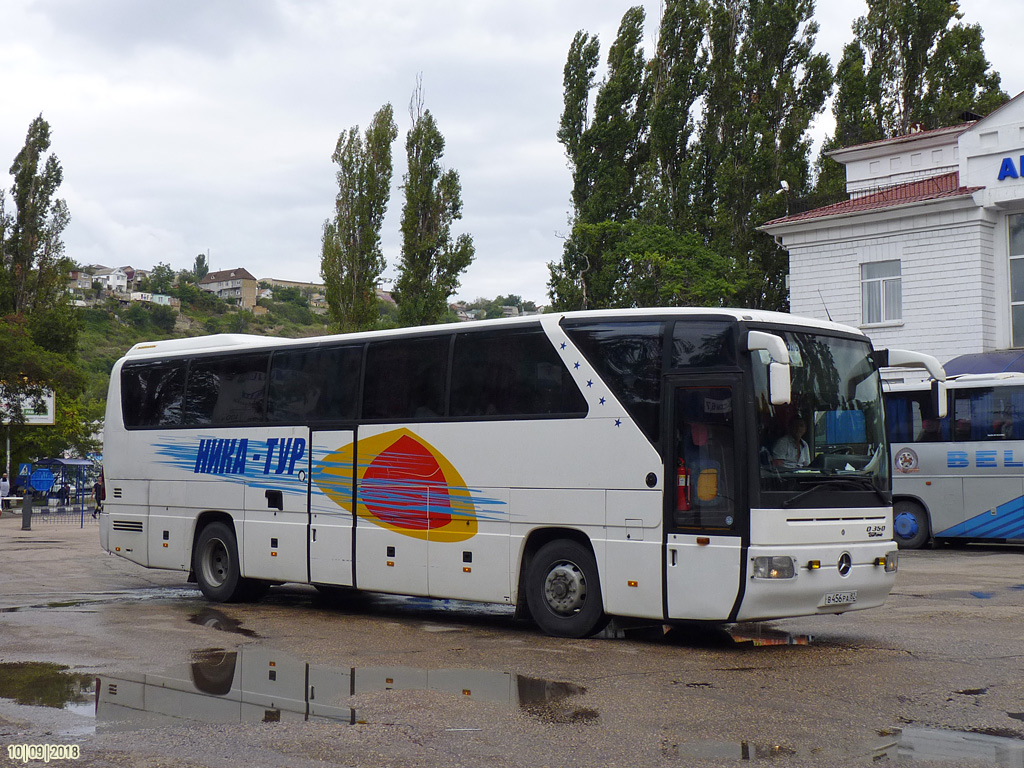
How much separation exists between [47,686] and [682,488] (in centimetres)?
541

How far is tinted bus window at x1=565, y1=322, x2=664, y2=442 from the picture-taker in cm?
1077

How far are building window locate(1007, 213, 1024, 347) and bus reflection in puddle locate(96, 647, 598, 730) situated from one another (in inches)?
961

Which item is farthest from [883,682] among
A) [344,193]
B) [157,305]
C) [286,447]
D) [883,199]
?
[157,305]

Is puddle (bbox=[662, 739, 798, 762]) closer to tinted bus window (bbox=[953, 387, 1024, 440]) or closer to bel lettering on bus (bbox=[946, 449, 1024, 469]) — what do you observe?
bel lettering on bus (bbox=[946, 449, 1024, 469])

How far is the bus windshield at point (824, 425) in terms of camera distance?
10.3 m

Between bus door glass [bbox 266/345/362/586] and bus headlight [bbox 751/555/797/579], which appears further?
bus door glass [bbox 266/345/362/586]

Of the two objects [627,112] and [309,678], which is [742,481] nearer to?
[309,678]

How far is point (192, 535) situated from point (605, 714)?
923cm

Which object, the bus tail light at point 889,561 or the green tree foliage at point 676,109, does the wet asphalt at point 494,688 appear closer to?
the bus tail light at point 889,561

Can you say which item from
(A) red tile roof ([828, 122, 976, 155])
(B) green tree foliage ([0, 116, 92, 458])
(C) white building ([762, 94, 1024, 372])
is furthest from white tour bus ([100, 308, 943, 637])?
(B) green tree foliage ([0, 116, 92, 458])

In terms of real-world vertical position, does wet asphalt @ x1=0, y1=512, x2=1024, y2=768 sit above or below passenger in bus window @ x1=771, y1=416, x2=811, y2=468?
below

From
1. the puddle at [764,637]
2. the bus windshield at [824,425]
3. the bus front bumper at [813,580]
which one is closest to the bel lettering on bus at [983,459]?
the puddle at [764,637]

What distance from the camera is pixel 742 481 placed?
33.2ft
